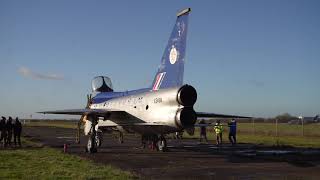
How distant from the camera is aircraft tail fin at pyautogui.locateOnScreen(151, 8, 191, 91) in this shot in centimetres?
1775

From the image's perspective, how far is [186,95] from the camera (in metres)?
16.5

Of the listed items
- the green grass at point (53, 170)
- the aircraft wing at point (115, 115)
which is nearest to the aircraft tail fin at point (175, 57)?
the aircraft wing at point (115, 115)

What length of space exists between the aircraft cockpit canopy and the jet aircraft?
13.2 ft

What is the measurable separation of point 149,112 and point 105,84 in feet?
31.1

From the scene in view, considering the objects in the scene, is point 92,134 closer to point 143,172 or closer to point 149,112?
point 149,112

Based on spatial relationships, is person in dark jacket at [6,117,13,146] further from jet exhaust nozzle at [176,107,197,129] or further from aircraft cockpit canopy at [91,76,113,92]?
jet exhaust nozzle at [176,107,197,129]

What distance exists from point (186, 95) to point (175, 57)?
7.52 ft

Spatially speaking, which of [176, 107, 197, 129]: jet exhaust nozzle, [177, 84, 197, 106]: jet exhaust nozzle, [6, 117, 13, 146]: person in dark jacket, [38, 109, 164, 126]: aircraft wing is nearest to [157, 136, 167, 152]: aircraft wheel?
[38, 109, 164, 126]: aircraft wing

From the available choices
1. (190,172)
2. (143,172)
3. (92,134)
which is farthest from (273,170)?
(92,134)

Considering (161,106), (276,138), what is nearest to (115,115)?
(161,106)

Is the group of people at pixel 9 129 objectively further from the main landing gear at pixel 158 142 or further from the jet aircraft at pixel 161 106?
the main landing gear at pixel 158 142

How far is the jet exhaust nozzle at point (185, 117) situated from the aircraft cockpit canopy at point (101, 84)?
1128 centimetres

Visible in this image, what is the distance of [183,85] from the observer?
16.6 meters

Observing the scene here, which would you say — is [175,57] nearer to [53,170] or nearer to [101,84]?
[53,170]
